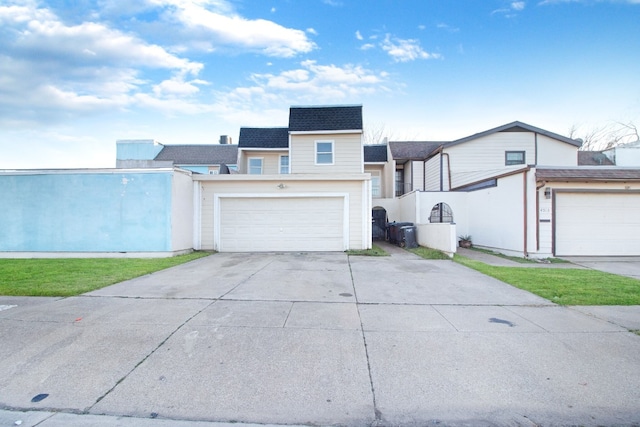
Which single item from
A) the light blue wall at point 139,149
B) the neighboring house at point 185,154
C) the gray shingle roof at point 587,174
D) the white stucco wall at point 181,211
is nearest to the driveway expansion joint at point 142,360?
the white stucco wall at point 181,211

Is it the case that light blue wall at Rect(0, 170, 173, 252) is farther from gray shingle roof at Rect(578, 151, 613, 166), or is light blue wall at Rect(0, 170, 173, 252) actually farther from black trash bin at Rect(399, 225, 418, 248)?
gray shingle roof at Rect(578, 151, 613, 166)

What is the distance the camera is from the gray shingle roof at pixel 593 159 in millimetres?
22480

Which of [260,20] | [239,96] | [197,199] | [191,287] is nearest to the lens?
[191,287]

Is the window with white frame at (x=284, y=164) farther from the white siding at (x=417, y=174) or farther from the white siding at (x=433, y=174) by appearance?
the white siding at (x=433, y=174)

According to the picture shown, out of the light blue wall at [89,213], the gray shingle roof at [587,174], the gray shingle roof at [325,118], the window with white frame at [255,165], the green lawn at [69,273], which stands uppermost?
the gray shingle roof at [325,118]

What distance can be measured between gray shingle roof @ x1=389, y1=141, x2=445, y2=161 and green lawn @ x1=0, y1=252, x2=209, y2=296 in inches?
605

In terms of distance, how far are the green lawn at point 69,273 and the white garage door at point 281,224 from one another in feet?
6.55

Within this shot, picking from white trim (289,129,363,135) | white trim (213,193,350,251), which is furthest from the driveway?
white trim (289,129,363,135)

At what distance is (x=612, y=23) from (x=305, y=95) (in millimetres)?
14098

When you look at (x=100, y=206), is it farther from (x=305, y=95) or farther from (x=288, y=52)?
(x=305, y=95)

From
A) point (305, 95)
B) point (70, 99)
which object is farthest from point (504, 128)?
point (70, 99)

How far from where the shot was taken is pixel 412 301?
5.49 metres

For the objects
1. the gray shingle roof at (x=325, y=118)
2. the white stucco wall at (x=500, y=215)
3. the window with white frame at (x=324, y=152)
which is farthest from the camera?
the window with white frame at (x=324, y=152)

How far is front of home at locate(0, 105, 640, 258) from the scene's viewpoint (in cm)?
1083
